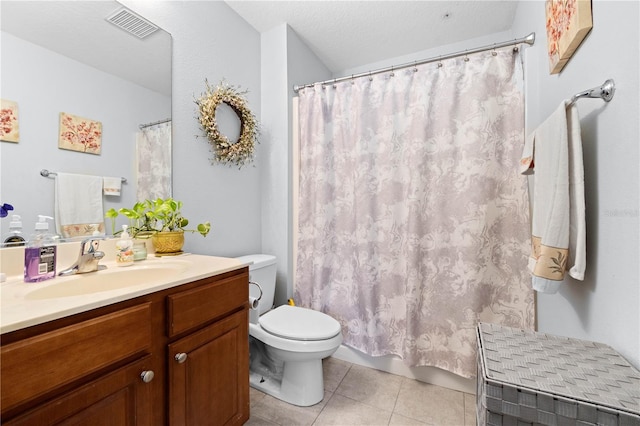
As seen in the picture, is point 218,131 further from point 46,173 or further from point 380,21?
point 380,21

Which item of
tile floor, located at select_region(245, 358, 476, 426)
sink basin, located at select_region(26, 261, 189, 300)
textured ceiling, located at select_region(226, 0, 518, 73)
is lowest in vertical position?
tile floor, located at select_region(245, 358, 476, 426)

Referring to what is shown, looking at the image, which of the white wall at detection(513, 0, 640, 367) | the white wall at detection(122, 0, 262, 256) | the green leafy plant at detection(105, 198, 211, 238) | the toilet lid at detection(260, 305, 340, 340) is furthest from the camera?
the white wall at detection(122, 0, 262, 256)

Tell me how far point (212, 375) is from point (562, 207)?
53.4 inches

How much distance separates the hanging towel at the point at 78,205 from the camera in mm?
1075

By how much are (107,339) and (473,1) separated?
2494mm

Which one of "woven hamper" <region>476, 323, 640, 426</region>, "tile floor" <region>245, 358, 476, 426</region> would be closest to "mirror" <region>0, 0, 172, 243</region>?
"tile floor" <region>245, 358, 476, 426</region>

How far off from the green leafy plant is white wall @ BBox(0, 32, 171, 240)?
0.06m

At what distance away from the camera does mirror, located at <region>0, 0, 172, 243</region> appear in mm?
961

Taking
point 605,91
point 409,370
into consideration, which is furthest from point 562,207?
point 409,370

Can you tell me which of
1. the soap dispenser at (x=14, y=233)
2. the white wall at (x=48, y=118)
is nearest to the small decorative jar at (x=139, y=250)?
the white wall at (x=48, y=118)

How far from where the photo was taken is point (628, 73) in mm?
661

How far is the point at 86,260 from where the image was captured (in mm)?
1027

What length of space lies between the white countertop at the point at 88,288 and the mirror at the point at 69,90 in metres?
0.27

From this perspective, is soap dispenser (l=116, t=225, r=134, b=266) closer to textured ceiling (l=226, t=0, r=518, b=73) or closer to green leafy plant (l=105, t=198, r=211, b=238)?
green leafy plant (l=105, t=198, r=211, b=238)
